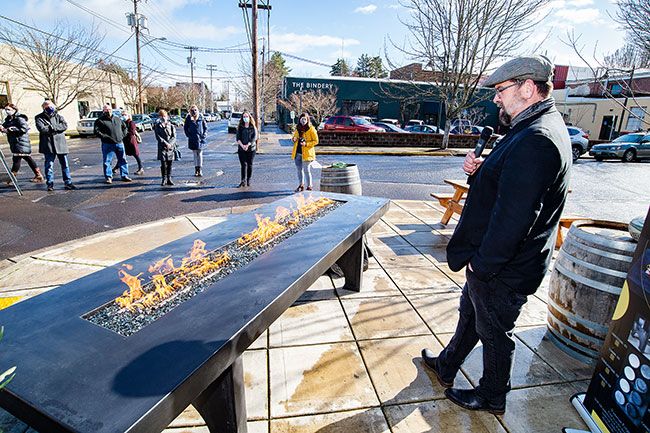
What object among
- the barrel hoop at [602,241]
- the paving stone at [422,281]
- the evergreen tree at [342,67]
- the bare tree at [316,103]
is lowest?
the paving stone at [422,281]

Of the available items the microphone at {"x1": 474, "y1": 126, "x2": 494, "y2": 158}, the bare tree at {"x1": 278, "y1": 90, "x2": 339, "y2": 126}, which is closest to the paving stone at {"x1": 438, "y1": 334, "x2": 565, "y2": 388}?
the microphone at {"x1": 474, "y1": 126, "x2": 494, "y2": 158}

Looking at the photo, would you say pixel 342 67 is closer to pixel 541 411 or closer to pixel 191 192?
pixel 191 192

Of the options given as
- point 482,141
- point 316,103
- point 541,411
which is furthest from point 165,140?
point 316,103

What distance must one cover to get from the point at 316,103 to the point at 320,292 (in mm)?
27790

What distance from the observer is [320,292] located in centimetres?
386

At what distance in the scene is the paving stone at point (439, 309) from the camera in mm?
3275

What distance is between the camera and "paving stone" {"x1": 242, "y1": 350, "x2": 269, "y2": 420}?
90.7 inches

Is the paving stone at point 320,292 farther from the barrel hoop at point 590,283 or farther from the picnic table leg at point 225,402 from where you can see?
the barrel hoop at point 590,283

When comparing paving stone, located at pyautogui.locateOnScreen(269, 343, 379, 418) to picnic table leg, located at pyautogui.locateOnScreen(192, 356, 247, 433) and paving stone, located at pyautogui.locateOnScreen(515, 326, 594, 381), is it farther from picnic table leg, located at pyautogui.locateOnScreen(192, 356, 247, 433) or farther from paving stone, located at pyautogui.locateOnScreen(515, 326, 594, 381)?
paving stone, located at pyautogui.locateOnScreen(515, 326, 594, 381)

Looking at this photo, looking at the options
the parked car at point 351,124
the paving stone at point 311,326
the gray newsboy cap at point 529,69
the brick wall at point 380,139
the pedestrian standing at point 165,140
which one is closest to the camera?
the gray newsboy cap at point 529,69

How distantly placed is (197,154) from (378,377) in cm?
929

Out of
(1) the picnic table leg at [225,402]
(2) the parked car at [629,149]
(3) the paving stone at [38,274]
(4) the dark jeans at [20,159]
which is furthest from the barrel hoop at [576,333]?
(2) the parked car at [629,149]

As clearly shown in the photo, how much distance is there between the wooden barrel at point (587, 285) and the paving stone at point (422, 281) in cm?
118

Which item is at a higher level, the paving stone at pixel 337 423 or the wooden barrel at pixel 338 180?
the wooden barrel at pixel 338 180
